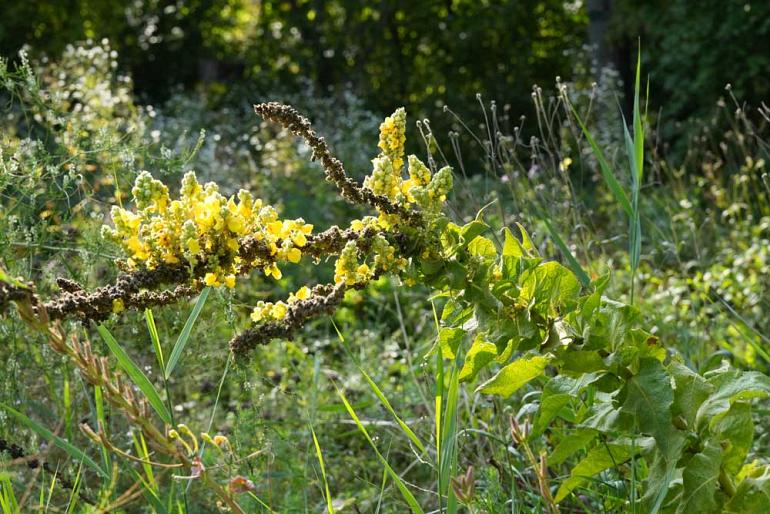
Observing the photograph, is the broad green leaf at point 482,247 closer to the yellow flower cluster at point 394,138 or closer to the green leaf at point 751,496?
the yellow flower cluster at point 394,138

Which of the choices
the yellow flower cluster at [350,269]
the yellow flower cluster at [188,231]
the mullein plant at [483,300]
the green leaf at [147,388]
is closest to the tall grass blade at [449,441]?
the mullein plant at [483,300]

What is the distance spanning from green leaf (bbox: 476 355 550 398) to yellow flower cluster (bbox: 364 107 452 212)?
363 mm

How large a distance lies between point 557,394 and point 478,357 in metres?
0.17

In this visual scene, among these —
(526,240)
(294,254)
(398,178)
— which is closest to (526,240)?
(526,240)

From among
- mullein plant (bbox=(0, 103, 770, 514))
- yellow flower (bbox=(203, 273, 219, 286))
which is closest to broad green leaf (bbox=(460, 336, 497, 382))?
mullein plant (bbox=(0, 103, 770, 514))

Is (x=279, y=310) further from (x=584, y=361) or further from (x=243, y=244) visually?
(x=584, y=361)

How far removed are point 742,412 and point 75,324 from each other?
1.64 metres

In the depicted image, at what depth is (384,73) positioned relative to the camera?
44.4 feet

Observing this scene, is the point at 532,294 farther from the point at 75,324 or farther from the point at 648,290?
the point at 648,290

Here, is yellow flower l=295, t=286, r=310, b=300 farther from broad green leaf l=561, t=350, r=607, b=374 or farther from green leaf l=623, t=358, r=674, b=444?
green leaf l=623, t=358, r=674, b=444

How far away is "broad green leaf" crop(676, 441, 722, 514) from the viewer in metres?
1.73

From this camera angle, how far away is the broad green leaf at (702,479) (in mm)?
1729

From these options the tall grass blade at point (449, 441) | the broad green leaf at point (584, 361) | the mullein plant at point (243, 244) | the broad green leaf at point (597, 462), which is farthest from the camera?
the broad green leaf at point (597, 462)

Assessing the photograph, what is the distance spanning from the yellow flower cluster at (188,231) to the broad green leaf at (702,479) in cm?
84
